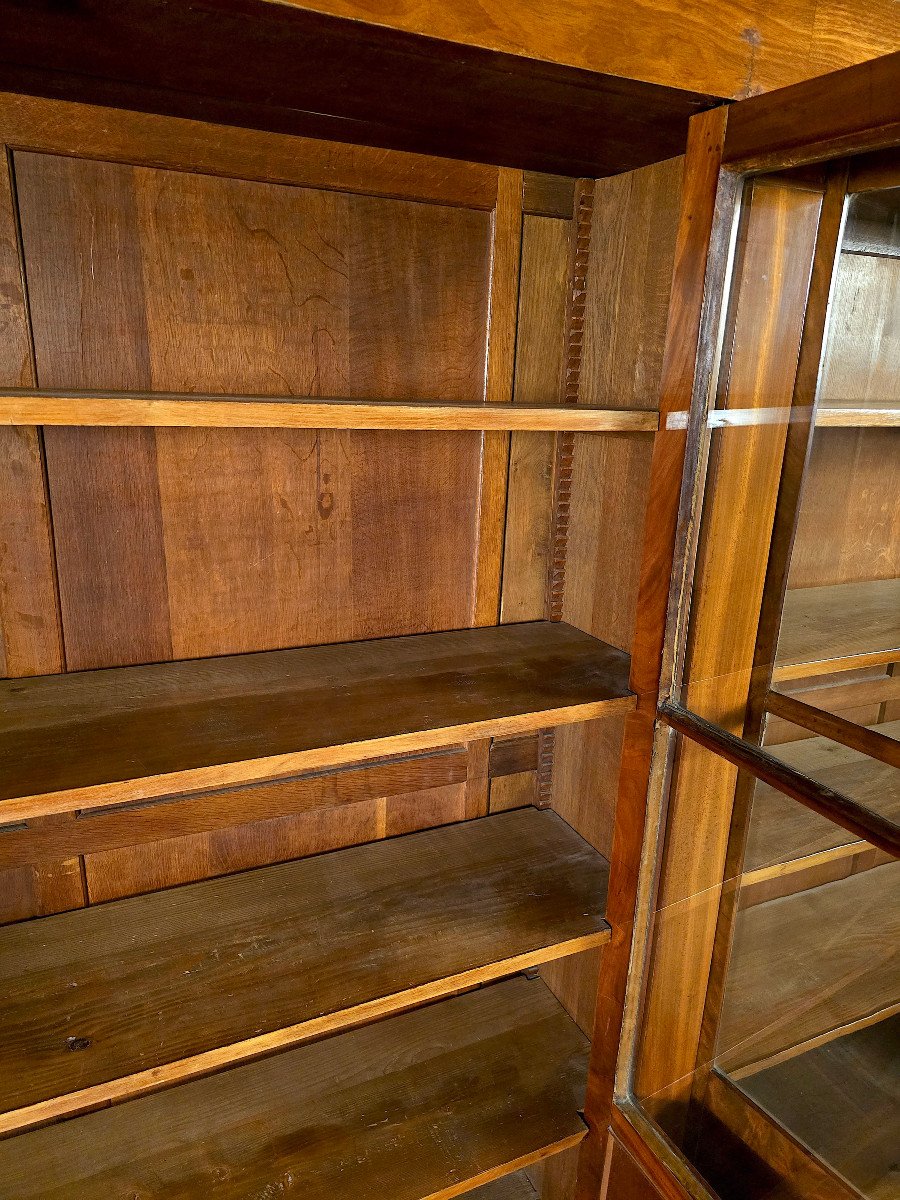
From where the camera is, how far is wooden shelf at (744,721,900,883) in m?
0.95

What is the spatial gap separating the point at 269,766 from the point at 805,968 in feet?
2.99

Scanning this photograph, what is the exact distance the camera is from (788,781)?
0.95 meters

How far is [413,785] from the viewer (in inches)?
58.7

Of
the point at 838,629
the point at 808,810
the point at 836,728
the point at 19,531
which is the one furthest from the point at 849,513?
the point at 19,531

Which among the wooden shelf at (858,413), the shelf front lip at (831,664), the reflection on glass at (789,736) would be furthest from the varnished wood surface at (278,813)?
the wooden shelf at (858,413)

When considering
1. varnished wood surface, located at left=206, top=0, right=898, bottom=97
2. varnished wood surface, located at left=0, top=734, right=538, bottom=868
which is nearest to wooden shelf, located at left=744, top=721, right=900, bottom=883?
varnished wood surface, located at left=0, top=734, right=538, bottom=868

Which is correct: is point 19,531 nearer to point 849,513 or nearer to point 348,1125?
point 348,1125

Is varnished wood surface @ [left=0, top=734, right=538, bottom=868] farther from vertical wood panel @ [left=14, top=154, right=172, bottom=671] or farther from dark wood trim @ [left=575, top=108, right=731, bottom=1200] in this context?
dark wood trim @ [left=575, top=108, right=731, bottom=1200]

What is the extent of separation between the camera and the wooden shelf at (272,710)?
3.09ft

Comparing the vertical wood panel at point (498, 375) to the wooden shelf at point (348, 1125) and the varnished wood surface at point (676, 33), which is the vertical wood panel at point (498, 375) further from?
the wooden shelf at point (348, 1125)

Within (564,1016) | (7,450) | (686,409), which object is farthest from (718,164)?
(564,1016)

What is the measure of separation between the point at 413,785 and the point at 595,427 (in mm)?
771

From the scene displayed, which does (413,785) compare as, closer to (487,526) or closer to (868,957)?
(487,526)

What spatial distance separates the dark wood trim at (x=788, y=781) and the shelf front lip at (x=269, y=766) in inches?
3.8
